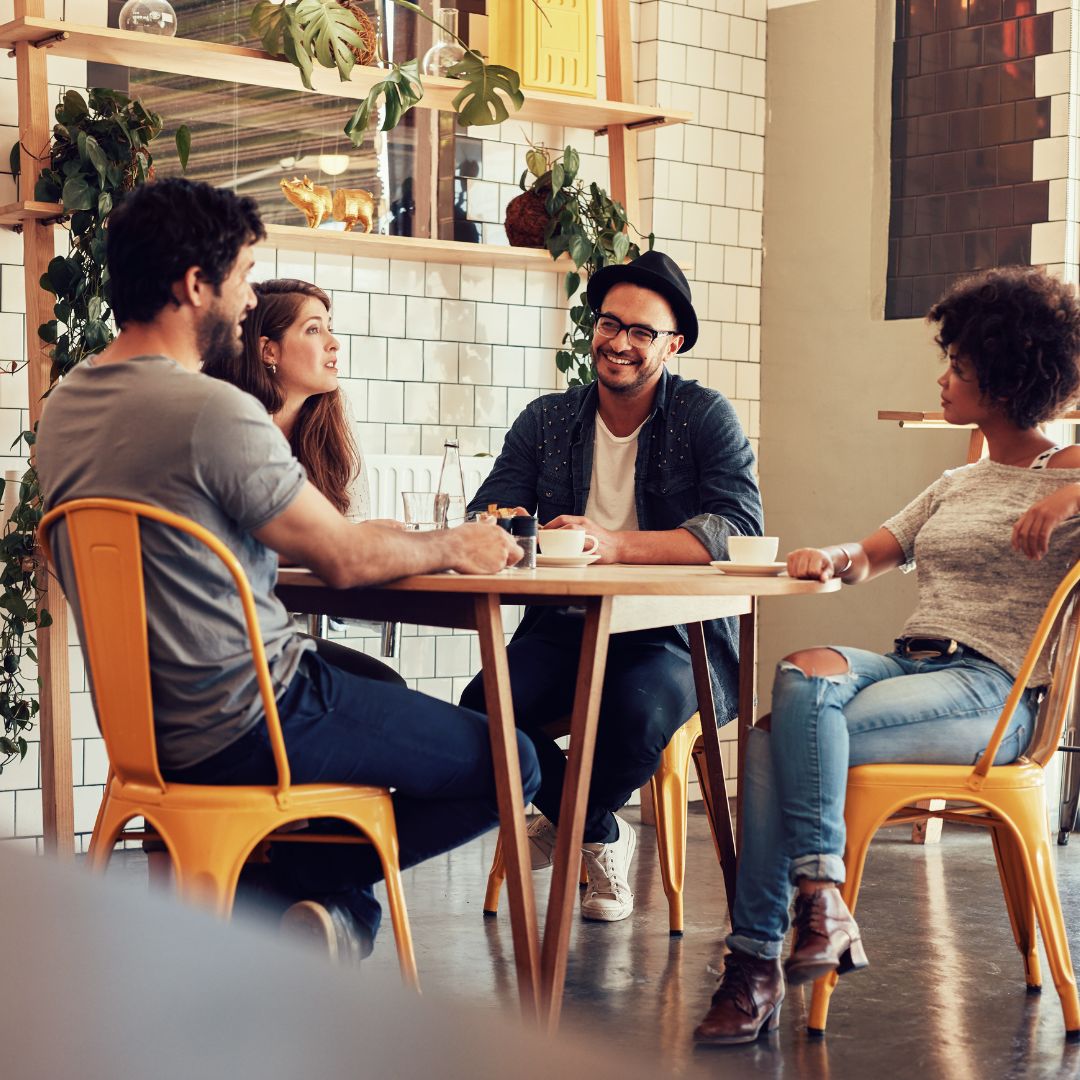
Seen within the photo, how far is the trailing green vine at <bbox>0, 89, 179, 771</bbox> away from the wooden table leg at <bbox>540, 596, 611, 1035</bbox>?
1787mm

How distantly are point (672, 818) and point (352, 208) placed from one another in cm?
200

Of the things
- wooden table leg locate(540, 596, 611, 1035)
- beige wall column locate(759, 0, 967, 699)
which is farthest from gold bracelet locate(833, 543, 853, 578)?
beige wall column locate(759, 0, 967, 699)

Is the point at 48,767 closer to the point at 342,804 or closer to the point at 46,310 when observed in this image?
the point at 46,310

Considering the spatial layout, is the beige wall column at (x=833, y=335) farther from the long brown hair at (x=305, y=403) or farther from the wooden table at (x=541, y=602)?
the wooden table at (x=541, y=602)

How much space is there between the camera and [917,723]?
2469 mm

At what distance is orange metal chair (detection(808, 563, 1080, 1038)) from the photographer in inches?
96.8

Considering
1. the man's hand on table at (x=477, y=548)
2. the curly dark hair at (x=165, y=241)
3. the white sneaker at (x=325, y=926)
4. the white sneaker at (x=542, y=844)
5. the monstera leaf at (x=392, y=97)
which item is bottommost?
the white sneaker at (x=542, y=844)

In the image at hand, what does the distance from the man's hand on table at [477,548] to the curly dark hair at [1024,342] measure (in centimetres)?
98

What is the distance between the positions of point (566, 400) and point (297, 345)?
606mm

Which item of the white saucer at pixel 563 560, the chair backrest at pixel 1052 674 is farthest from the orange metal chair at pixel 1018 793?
the white saucer at pixel 563 560

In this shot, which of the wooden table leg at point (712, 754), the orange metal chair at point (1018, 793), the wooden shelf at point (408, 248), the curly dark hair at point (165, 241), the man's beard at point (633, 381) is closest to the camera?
the curly dark hair at point (165, 241)

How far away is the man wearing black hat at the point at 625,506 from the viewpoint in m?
2.90

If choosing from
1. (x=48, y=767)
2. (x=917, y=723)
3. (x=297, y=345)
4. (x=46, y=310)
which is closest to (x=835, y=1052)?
(x=917, y=723)

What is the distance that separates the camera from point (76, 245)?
366 cm
